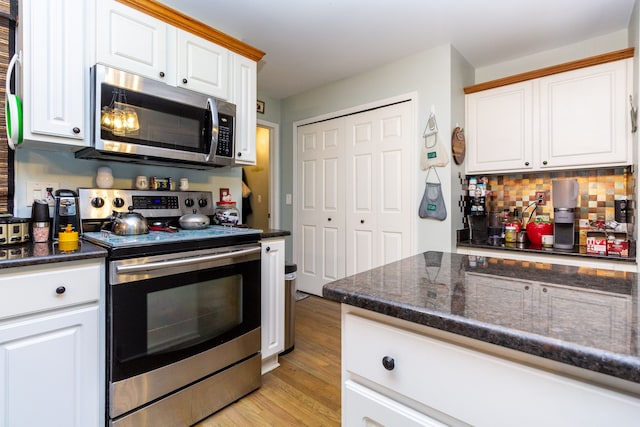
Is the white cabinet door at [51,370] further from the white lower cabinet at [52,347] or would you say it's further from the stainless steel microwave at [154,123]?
the stainless steel microwave at [154,123]

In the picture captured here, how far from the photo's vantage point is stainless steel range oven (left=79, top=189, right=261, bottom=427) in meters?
1.36

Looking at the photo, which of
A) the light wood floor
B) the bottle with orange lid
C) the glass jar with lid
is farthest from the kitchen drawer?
the glass jar with lid

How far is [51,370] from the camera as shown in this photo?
1247 mm

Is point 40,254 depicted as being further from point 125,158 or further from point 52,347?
point 125,158

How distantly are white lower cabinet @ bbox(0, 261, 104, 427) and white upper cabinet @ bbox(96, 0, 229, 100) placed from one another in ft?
3.68

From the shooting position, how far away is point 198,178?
236 centimetres

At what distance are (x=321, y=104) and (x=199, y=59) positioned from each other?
185cm

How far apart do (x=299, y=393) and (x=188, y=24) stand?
2295mm

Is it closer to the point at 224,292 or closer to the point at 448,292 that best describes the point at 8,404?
the point at 224,292

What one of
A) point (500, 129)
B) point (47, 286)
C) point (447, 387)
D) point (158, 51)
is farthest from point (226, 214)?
point (500, 129)

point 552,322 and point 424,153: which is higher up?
point 424,153

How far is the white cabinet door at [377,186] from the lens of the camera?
301 cm

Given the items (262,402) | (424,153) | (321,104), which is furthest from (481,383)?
(321,104)

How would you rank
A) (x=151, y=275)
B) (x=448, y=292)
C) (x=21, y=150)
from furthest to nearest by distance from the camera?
(x=21, y=150) → (x=151, y=275) → (x=448, y=292)
